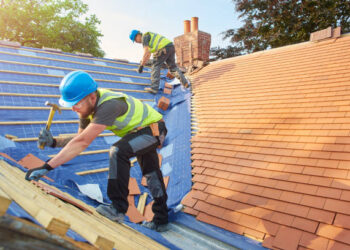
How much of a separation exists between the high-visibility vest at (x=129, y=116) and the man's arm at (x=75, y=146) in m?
0.25

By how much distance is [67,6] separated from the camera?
1995 cm

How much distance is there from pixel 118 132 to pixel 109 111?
407 millimetres

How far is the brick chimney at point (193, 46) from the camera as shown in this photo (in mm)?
9078

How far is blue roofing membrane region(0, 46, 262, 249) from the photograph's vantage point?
2.69 metres

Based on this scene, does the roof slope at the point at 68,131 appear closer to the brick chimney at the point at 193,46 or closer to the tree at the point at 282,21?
the brick chimney at the point at 193,46

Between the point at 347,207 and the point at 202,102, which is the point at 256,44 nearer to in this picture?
the point at 202,102

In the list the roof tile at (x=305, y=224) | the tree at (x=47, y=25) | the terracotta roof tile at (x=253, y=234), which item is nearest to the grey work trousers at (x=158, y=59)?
the terracotta roof tile at (x=253, y=234)

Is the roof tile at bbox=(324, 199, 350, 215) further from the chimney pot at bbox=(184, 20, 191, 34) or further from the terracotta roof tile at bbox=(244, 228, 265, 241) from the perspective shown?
the chimney pot at bbox=(184, 20, 191, 34)

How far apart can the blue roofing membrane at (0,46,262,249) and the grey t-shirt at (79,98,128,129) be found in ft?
2.90

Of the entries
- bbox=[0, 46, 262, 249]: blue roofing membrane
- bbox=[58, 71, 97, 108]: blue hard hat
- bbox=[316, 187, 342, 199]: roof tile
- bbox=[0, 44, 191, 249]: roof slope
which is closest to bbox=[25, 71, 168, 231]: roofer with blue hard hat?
bbox=[58, 71, 97, 108]: blue hard hat

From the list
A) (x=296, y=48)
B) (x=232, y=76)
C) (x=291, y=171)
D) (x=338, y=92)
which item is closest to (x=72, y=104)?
(x=291, y=171)

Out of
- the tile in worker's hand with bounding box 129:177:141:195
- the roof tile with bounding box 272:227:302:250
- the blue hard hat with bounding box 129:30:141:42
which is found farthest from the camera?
the blue hard hat with bounding box 129:30:141:42

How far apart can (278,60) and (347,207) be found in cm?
425

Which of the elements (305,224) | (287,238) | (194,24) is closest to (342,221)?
(305,224)
